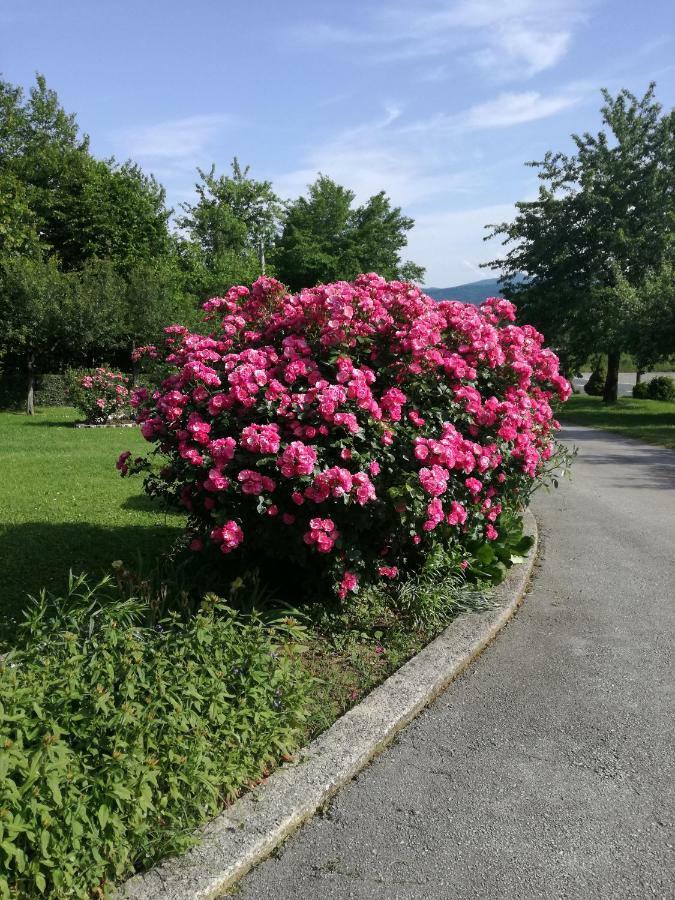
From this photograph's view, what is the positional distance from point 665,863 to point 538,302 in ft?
83.7

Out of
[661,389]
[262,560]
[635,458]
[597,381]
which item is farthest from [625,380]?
[262,560]

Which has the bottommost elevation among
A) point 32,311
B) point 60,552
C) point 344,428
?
point 60,552

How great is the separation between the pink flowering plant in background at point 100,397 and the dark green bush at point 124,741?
1567 centimetres

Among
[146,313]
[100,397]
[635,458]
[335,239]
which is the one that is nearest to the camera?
[635,458]

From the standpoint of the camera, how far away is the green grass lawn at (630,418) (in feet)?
59.5

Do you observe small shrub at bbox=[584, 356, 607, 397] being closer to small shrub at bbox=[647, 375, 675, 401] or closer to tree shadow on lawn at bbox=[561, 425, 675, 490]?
small shrub at bbox=[647, 375, 675, 401]

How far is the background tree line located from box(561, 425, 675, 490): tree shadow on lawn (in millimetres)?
6280

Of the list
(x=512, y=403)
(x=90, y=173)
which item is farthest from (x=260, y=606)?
(x=90, y=173)

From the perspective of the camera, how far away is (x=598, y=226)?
26.4 metres

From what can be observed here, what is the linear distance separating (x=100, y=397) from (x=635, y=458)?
40.2 feet

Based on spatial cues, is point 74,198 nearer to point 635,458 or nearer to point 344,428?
point 635,458

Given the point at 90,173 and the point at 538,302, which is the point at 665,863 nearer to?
the point at 538,302

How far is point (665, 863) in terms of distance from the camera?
100.0 inches

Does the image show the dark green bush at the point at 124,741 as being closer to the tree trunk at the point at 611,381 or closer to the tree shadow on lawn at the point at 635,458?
the tree shadow on lawn at the point at 635,458
